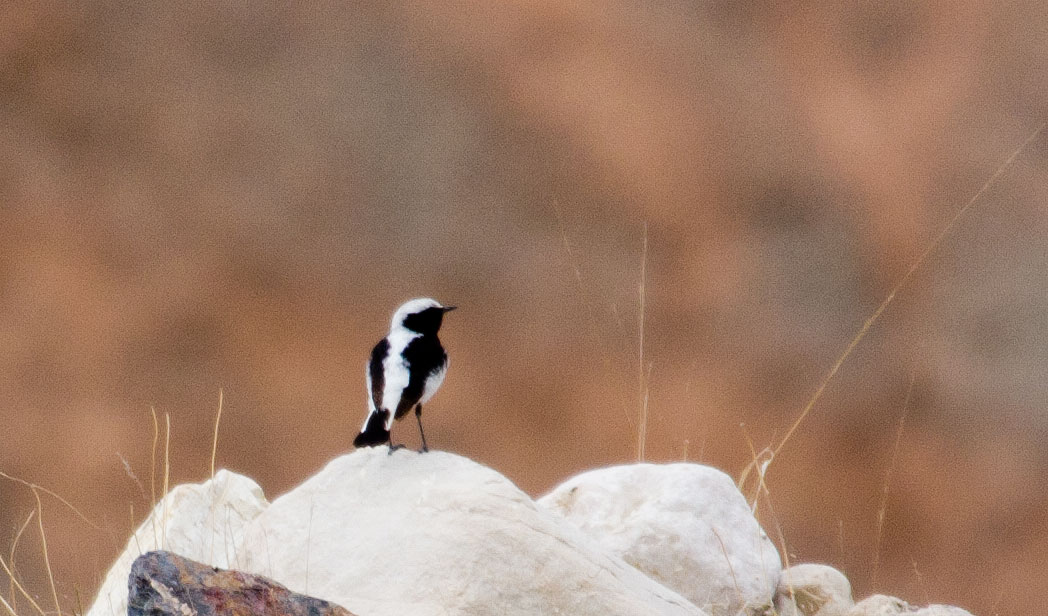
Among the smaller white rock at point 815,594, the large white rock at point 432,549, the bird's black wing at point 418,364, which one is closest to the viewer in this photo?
the large white rock at point 432,549

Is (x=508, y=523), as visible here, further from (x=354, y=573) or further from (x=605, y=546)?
(x=605, y=546)

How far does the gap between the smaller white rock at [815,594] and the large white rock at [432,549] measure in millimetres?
880

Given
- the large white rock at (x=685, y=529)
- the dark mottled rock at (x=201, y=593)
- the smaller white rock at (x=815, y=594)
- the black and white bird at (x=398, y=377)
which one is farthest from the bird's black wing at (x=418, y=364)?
the smaller white rock at (x=815, y=594)

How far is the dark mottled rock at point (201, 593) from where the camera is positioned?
2654 millimetres

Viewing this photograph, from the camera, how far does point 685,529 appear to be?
4469mm

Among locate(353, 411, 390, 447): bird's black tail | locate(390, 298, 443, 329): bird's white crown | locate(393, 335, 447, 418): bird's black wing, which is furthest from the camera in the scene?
locate(390, 298, 443, 329): bird's white crown

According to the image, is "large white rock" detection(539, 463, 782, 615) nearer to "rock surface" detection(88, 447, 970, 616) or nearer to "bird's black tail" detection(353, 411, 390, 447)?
"rock surface" detection(88, 447, 970, 616)

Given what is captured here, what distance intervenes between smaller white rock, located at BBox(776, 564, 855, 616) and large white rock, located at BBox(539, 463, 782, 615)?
0.16m

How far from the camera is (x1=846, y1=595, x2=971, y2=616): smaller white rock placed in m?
4.25

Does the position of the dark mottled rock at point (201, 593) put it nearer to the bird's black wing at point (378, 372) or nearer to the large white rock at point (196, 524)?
the bird's black wing at point (378, 372)

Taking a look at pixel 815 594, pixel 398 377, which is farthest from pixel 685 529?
pixel 398 377

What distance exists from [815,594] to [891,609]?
1.47 ft

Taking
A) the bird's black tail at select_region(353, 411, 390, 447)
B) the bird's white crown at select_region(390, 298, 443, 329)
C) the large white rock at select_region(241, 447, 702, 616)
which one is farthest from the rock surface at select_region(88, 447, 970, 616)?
the bird's white crown at select_region(390, 298, 443, 329)

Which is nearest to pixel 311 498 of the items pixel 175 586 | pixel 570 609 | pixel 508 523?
pixel 508 523
